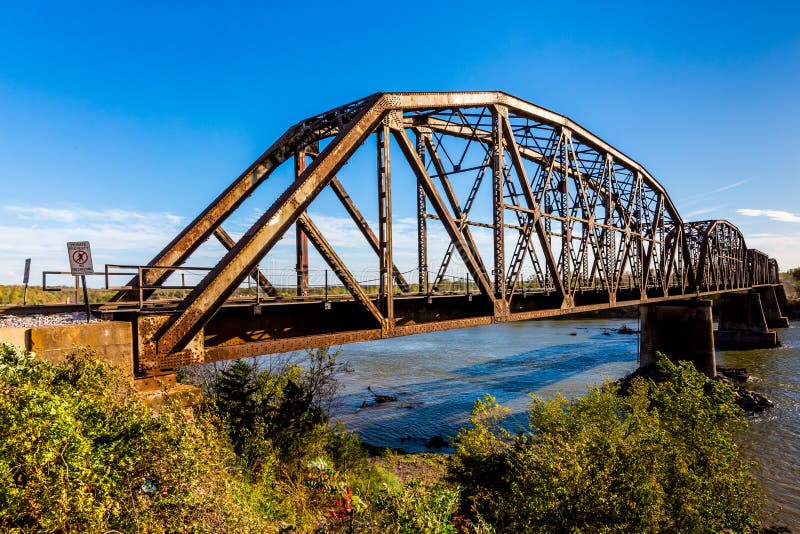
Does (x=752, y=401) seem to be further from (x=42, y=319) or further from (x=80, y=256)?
(x=42, y=319)

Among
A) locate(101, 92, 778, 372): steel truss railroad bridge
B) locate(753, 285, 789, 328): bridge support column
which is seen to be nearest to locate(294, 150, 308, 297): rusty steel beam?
locate(101, 92, 778, 372): steel truss railroad bridge

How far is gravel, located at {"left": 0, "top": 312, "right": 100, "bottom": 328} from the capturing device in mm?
8125

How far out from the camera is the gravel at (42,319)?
26.7 feet

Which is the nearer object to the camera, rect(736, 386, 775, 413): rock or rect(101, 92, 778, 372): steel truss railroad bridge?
rect(101, 92, 778, 372): steel truss railroad bridge

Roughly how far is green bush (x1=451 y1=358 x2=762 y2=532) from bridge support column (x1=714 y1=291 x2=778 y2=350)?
4323 cm

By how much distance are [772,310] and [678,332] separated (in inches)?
1780

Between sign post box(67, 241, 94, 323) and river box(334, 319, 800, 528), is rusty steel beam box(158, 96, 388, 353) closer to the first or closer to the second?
sign post box(67, 241, 94, 323)

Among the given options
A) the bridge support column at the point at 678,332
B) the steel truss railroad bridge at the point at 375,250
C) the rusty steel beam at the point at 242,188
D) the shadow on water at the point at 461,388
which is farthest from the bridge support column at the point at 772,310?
the rusty steel beam at the point at 242,188

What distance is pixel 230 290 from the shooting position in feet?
25.7

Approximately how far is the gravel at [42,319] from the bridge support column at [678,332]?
1485 inches

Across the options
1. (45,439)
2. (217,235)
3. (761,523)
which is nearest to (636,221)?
(761,523)

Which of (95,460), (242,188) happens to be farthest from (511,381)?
(95,460)

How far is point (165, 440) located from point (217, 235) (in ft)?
24.8

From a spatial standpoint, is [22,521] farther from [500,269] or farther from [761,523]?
[761,523]
